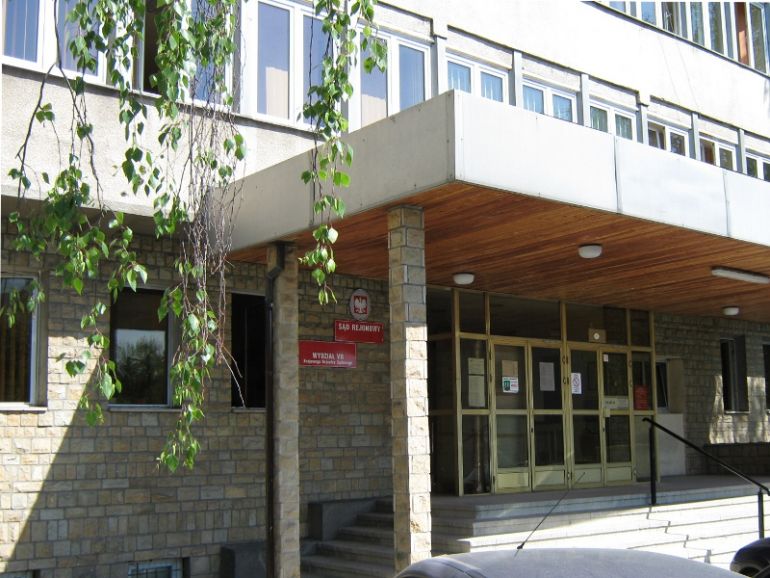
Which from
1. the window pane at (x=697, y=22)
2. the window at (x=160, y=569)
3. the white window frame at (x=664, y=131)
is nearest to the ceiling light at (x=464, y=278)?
the window at (x=160, y=569)

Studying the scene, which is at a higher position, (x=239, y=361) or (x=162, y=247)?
(x=162, y=247)

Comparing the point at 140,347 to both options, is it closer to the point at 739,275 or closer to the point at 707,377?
the point at 739,275

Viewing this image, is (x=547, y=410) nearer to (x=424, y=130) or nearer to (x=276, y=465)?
(x=276, y=465)

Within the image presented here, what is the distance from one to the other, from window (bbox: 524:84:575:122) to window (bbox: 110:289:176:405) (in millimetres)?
6505

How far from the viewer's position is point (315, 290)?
1155cm

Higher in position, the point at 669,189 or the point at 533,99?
the point at 533,99

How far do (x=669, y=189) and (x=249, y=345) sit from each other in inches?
202

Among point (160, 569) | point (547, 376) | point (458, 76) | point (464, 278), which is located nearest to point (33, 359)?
point (160, 569)

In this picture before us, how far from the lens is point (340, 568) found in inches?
398

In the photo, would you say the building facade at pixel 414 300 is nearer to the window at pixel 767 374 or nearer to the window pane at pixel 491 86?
the window pane at pixel 491 86

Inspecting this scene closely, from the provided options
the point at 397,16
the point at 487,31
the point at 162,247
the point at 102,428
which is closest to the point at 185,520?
the point at 102,428

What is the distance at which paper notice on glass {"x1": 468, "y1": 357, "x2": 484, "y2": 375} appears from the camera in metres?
12.6

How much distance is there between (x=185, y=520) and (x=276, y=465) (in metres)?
1.51

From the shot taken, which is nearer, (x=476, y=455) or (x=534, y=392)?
(x=476, y=455)
